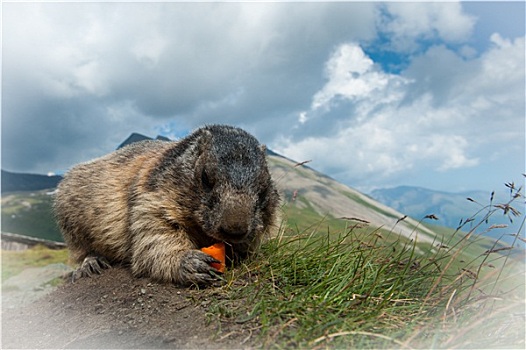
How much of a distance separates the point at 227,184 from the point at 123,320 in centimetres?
243

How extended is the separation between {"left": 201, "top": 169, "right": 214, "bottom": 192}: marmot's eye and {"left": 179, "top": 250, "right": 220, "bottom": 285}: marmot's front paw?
3.36 feet

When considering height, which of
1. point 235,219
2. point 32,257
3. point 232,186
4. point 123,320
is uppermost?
point 232,186

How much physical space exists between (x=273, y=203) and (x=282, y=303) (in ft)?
8.34

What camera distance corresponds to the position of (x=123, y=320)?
18.7ft

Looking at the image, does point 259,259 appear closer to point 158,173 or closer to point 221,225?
point 221,225

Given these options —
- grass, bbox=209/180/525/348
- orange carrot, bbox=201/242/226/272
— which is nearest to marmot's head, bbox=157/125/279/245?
orange carrot, bbox=201/242/226/272

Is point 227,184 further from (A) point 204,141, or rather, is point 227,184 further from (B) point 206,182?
(A) point 204,141

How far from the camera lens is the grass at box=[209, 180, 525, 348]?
4.50 metres

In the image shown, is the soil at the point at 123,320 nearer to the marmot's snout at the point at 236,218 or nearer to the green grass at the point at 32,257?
the marmot's snout at the point at 236,218

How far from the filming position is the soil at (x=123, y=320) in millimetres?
4781

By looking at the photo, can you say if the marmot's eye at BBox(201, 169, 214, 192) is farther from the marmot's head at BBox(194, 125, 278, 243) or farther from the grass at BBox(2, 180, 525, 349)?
the grass at BBox(2, 180, 525, 349)

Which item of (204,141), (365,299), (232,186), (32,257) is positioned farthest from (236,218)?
(32,257)

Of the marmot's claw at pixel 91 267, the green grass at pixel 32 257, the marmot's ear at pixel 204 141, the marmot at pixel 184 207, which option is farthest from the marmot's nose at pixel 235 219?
the green grass at pixel 32 257

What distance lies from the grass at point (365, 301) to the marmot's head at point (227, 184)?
790 millimetres
